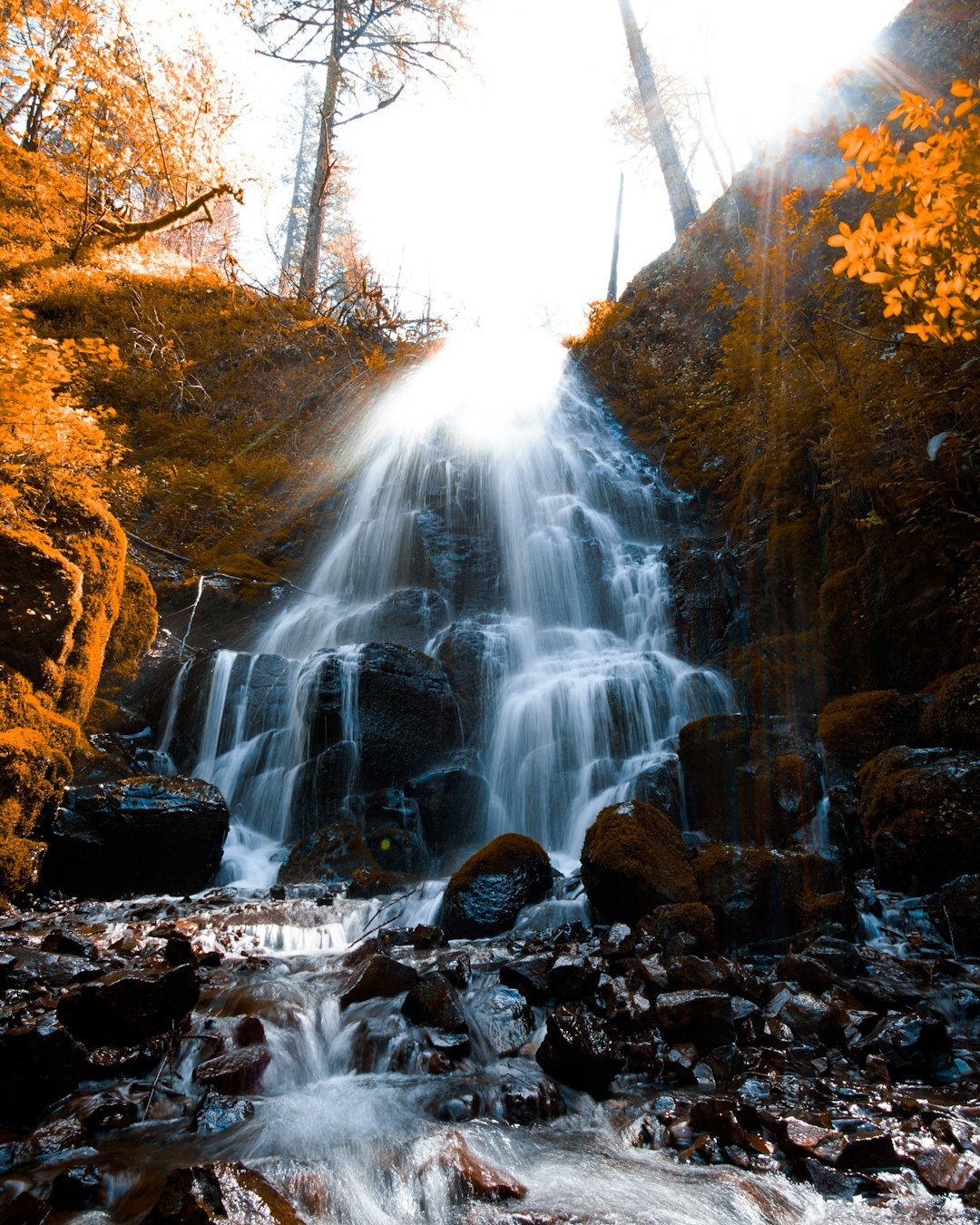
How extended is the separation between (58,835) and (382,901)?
11.3 ft

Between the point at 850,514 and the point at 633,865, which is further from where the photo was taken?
the point at 850,514

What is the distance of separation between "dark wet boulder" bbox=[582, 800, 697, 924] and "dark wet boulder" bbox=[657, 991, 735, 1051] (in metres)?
1.40

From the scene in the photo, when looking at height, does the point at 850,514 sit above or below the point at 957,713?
above

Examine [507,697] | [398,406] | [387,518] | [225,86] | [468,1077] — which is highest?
[225,86]

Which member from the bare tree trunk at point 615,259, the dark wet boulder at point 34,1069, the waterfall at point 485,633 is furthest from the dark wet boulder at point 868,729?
the bare tree trunk at point 615,259

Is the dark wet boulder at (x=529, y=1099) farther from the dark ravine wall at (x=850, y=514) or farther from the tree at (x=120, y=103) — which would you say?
the tree at (x=120, y=103)

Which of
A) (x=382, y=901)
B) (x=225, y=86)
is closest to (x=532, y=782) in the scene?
(x=382, y=901)

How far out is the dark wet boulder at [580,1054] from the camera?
12.4 ft

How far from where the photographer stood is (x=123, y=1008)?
3758mm

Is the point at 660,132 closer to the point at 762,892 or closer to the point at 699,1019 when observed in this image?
the point at 762,892

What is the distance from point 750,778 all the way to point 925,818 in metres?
1.76

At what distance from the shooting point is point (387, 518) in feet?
50.6

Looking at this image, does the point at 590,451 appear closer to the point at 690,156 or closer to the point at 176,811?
the point at 176,811

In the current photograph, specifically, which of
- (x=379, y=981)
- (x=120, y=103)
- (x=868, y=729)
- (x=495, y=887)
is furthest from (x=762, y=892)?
(x=120, y=103)
